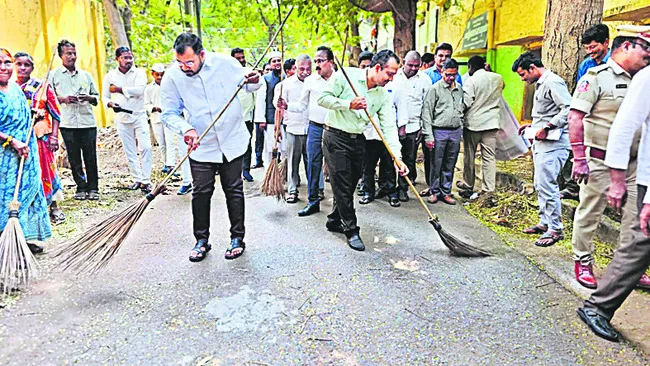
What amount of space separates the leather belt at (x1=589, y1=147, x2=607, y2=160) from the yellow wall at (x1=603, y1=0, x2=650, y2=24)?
340cm

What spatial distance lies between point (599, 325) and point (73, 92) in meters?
6.10

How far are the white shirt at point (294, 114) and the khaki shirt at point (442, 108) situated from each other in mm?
1533

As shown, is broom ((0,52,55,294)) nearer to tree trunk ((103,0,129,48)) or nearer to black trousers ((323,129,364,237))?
black trousers ((323,129,364,237))

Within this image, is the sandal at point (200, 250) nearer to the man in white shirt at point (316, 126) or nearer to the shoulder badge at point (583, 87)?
the man in white shirt at point (316, 126)

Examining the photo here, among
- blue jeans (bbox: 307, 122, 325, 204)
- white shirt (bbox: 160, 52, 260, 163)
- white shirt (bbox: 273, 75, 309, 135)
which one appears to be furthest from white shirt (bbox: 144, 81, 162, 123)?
white shirt (bbox: 160, 52, 260, 163)

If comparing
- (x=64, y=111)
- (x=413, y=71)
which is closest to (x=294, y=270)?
(x=413, y=71)

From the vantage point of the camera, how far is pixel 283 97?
646 centimetres

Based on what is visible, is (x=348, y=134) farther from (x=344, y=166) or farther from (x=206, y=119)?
(x=206, y=119)

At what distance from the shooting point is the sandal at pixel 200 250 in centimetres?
414

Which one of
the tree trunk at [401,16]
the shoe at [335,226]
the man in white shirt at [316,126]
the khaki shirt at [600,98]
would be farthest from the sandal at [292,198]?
the tree trunk at [401,16]

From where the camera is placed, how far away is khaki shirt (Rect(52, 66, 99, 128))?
19.8 ft

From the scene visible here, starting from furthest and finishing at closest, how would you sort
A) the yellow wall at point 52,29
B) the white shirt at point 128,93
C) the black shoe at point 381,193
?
the yellow wall at point 52,29 < the white shirt at point 128,93 < the black shoe at point 381,193

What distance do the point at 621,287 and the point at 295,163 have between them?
13.9ft

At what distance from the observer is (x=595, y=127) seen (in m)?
3.51
